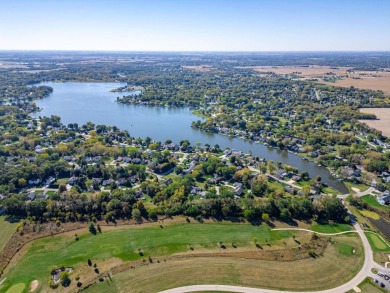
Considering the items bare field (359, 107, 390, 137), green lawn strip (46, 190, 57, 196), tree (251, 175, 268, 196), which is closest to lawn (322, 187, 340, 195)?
tree (251, 175, 268, 196)

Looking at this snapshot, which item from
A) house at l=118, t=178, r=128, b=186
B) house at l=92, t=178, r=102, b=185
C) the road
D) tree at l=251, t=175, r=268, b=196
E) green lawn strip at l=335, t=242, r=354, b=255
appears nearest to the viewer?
the road

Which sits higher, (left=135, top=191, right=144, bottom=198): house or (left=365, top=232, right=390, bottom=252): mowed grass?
(left=135, top=191, right=144, bottom=198): house

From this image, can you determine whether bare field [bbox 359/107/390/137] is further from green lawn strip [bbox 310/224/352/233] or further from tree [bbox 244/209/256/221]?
tree [bbox 244/209/256/221]

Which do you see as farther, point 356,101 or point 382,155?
point 356,101

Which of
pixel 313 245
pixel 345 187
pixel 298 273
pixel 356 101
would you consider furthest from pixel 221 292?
pixel 356 101

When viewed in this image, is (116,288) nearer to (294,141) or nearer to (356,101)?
(294,141)

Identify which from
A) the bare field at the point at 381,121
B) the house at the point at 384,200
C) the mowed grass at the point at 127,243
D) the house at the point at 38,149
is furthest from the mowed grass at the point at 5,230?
the bare field at the point at 381,121

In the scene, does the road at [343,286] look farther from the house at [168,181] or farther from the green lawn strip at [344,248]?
the house at [168,181]
